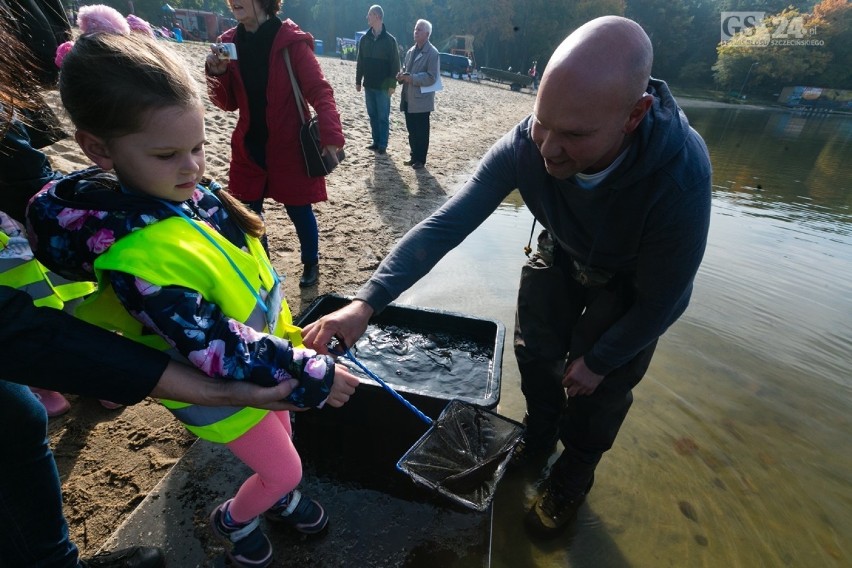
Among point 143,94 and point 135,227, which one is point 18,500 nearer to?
point 135,227

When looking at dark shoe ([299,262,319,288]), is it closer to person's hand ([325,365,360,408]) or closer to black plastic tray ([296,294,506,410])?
black plastic tray ([296,294,506,410])

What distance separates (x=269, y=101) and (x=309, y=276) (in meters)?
1.29

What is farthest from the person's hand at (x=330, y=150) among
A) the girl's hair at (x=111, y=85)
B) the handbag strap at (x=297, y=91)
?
the girl's hair at (x=111, y=85)

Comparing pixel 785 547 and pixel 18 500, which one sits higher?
pixel 18 500

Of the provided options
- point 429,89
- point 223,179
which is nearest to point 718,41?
point 429,89

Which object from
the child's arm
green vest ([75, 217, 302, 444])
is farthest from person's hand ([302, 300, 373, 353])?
the child's arm

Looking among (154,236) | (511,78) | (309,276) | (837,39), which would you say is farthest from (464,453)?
(837,39)

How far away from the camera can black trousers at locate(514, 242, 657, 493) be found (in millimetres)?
1820

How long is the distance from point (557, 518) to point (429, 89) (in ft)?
19.0

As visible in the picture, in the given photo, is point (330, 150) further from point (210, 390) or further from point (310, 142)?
point (210, 390)

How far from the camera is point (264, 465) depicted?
139 cm

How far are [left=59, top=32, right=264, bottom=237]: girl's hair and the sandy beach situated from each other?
1.55m

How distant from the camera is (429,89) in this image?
6.32m

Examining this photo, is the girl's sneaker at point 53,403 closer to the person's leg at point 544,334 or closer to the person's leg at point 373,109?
the person's leg at point 544,334
